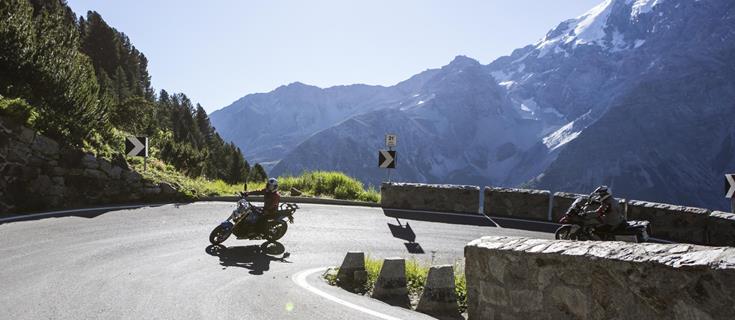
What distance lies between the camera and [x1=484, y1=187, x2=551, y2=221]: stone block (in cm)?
1783

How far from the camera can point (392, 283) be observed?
7.48 metres

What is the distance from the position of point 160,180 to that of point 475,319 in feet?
47.9

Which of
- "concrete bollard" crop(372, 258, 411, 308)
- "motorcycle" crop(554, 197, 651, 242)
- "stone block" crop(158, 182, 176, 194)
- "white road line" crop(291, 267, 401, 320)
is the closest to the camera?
"white road line" crop(291, 267, 401, 320)

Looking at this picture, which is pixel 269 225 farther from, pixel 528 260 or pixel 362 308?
pixel 528 260

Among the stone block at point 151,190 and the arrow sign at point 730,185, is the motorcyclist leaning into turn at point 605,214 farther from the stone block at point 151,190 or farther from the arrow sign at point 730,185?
the stone block at point 151,190

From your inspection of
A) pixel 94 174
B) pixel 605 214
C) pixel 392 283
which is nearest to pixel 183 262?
pixel 392 283

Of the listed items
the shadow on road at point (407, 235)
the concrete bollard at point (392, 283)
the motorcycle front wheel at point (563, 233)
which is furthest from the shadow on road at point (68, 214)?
the motorcycle front wheel at point (563, 233)

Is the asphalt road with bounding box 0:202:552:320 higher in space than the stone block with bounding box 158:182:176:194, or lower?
lower

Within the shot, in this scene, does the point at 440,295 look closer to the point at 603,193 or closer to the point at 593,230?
the point at 593,230

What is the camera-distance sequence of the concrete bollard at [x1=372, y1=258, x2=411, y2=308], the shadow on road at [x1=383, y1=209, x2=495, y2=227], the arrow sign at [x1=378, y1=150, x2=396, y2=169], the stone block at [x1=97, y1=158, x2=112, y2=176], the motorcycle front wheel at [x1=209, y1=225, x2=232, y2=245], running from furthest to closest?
the arrow sign at [x1=378, y1=150, x2=396, y2=169] → the stone block at [x1=97, y1=158, x2=112, y2=176] → the shadow on road at [x1=383, y1=209, x2=495, y2=227] → the motorcycle front wheel at [x1=209, y1=225, x2=232, y2=245] → the concrete bollard at [x1=372, y1=258, x2=411, y2=308]

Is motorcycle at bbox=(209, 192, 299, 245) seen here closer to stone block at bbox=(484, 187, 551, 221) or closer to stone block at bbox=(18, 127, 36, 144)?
stone block at bbox=(18, 127, 36, 144)

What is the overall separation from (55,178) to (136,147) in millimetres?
3510

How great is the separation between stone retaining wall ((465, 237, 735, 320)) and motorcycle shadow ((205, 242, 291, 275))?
175 inches

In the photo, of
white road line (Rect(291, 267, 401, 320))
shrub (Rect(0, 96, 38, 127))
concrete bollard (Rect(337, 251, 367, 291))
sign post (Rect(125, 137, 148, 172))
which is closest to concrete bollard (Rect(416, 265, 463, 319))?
white road line (Rect(291, 267, 401, 320))
